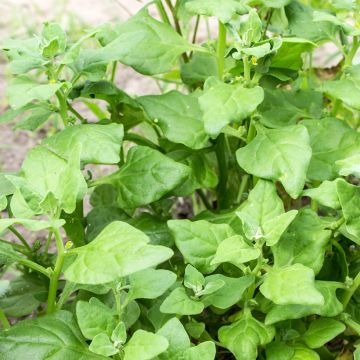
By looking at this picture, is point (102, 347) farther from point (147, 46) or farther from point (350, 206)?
point (147, 46)

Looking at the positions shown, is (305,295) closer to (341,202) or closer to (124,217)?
(341,202)

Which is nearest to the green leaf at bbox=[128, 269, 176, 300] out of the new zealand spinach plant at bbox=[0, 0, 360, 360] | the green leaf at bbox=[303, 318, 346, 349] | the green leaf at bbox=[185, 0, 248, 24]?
the new zealand spinach plant at bbox=[0, 0, 360, 360]

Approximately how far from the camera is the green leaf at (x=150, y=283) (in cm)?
131

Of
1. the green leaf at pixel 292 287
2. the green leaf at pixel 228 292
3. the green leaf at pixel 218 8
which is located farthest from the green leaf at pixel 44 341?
the green leaf at pixel 218 8

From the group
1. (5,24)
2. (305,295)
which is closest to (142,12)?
(305,295)

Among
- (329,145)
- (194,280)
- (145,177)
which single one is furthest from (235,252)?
(329,145)

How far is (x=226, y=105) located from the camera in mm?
1421

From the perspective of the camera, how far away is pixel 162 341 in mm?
1133

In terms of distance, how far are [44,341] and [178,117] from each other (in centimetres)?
61

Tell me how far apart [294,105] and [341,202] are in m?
0.53

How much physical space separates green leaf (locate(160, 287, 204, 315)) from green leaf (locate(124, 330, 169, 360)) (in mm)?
106

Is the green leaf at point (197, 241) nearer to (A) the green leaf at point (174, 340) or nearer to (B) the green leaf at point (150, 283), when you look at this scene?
(B) the green leaf at point (150, 283)

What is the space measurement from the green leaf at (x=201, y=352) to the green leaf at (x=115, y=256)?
209mm

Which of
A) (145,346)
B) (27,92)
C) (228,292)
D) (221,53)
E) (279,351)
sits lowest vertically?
(279,351)
